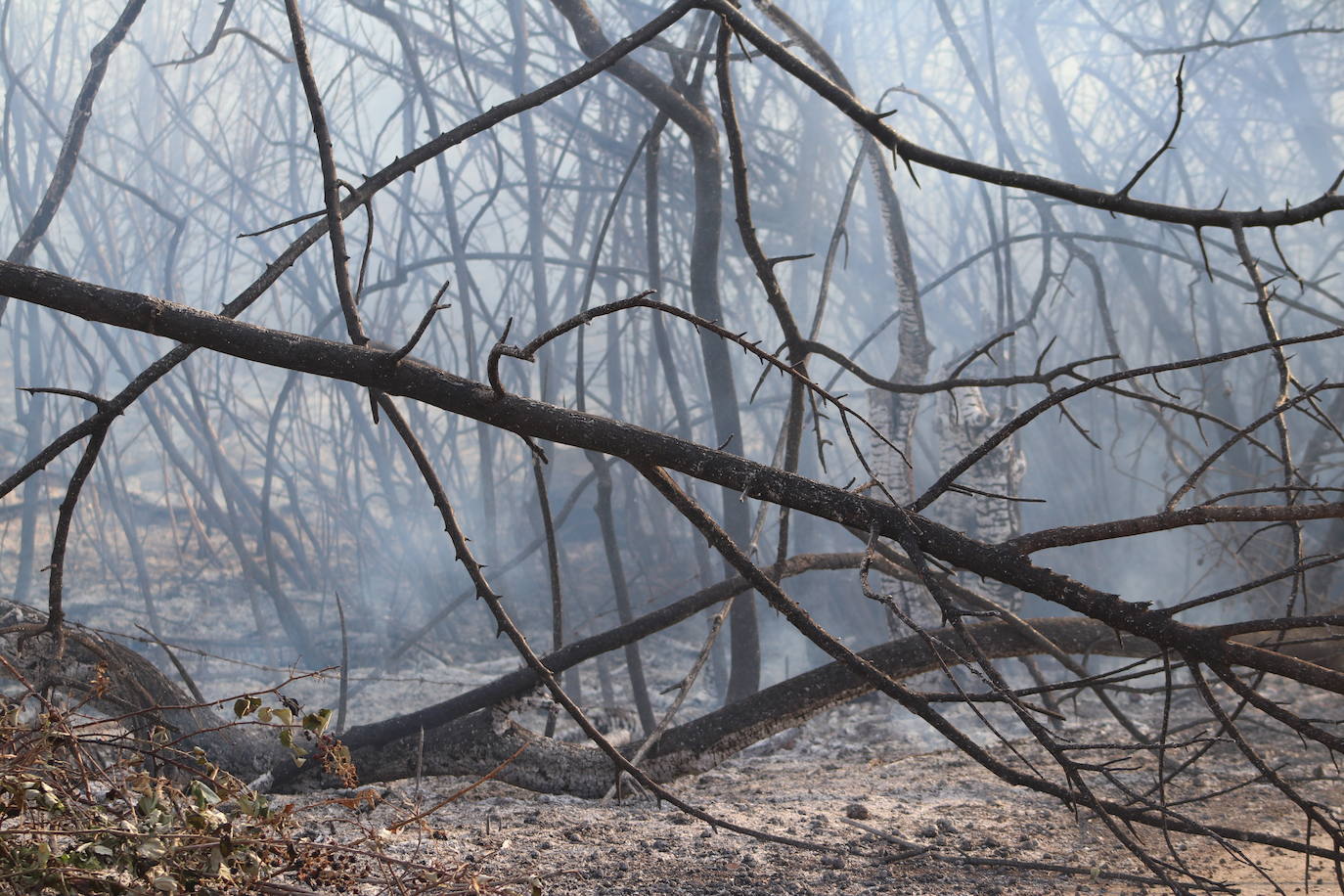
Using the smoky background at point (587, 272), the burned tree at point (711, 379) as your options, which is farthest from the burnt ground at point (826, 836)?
the smoky background at point (587, 272)

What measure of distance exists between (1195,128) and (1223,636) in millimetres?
7796

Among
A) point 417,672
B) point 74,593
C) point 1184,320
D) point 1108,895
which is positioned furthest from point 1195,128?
point 74,593

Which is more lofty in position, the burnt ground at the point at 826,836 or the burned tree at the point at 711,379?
the burned tree at the point at 711,379

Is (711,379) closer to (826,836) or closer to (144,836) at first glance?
(826,836)

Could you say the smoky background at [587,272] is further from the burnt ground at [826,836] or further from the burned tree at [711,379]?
the burnt ground at [826,836]

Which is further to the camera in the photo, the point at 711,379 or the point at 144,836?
the point at 711,379

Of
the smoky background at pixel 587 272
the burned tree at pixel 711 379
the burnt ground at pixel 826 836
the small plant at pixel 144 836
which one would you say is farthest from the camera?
the smoky background at pixel 587 272

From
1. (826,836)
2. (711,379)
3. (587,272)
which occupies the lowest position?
(826,836)

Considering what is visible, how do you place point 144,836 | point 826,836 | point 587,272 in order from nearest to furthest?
1. point 144,836
2. point 826,836
3. point 587,272

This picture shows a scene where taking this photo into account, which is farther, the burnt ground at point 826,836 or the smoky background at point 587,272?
the smoky background at point 587,272

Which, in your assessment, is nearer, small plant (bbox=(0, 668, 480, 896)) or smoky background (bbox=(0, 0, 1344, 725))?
small plant (bbox=(0, 668, 480, 896))

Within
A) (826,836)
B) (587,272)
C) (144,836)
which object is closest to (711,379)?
(826,836)

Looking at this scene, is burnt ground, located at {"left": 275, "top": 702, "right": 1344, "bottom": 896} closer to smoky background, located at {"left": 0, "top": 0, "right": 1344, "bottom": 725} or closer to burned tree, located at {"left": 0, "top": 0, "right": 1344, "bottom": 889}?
burned tree, located at {"left": 0, "top": 0, "right": 1344, "bottom": 889}

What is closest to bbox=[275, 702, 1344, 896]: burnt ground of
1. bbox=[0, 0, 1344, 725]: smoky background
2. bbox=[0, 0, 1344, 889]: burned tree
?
bbox=[0, 0, 1344, 889]: burned tree
